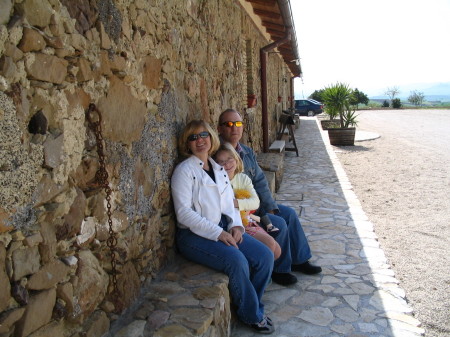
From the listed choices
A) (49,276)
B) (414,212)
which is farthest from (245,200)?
(414,212)

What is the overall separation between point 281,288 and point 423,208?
3120mm

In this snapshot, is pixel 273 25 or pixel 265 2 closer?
pixel 265 2

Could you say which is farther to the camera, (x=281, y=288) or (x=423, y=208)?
(x=423, y=208)

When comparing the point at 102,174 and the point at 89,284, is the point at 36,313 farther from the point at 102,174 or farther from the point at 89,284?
the point at 102,174

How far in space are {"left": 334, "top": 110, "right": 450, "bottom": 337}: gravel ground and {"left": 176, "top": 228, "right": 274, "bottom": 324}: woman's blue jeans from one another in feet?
3.64

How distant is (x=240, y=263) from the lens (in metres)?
2.53

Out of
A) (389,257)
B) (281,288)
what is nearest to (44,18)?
(281,288)

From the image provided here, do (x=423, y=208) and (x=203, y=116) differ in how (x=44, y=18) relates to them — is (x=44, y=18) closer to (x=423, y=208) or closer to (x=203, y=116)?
(x=203, y=116)

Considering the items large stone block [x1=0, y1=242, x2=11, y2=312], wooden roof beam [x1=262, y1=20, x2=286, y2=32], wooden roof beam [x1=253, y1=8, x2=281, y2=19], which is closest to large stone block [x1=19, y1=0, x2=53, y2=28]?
large stone block [x1=0, y1=242, x2=11, y2=312]

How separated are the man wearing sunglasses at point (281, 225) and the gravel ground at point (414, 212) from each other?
0.82 meters

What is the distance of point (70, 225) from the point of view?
5.55ft

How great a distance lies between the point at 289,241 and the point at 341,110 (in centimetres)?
1005

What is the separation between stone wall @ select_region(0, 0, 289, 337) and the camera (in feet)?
4.54

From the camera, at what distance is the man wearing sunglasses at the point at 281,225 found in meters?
3.37
